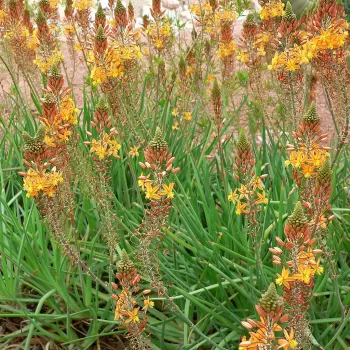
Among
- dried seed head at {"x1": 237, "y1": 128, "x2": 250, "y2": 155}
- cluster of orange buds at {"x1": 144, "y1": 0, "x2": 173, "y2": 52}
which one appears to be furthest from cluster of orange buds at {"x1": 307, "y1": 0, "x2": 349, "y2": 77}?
cluster of orange buds at {"x1": 144, "y1": 0, "x2": 173, "y2": 52}

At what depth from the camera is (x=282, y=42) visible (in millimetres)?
2936

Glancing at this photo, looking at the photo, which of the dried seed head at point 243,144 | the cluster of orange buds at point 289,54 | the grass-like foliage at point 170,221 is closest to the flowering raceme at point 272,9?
the grass-like foliage at point 170,221

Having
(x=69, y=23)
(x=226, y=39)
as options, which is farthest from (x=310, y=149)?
(x=69, y=23)

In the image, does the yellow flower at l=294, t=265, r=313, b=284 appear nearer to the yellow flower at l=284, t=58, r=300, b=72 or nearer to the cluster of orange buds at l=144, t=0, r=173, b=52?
the yellow flower at l=284, t=58, r=300, b=72

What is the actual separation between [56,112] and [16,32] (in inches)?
61.3

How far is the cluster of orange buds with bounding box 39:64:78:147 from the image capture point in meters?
2.36

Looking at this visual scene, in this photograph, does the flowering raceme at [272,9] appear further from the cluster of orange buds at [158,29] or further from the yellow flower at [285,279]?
the yellow flower at [285,279]

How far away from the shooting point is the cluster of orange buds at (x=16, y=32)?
3.65m

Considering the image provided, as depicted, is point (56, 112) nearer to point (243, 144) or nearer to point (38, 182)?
point (38, 182)

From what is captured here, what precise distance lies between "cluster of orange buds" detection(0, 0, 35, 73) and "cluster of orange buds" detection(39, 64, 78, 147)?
52.1 inches

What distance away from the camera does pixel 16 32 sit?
3658 millimetres

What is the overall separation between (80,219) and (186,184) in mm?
830

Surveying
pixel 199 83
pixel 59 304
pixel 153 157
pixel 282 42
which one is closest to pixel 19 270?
pixel 59 304

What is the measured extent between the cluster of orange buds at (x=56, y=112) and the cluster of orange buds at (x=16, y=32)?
1.32 metres
